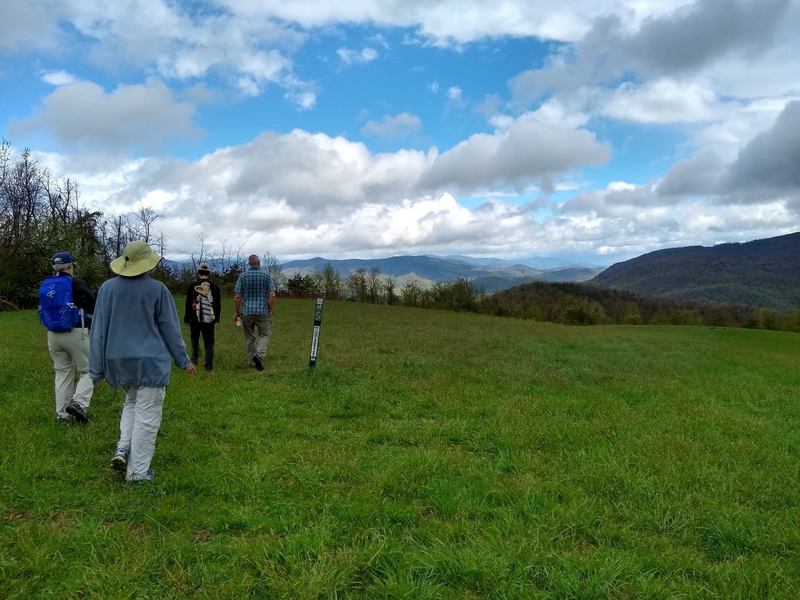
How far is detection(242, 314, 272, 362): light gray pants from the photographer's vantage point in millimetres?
11625

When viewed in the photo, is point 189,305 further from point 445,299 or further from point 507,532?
point 445,299

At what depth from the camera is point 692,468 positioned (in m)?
5.89

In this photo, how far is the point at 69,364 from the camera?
23.3ft

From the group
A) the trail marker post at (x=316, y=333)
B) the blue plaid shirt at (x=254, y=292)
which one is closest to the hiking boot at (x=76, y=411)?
the blue plaid shirt at (x=254, y=292)

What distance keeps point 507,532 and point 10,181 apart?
70126mm

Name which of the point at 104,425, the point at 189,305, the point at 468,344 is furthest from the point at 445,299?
the point at 104,425

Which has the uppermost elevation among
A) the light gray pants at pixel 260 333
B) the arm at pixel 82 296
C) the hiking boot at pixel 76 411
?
the arm at pixel 82 296

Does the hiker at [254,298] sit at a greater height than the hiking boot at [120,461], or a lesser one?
greater

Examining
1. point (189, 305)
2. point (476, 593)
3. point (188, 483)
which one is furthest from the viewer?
point (189, 305)

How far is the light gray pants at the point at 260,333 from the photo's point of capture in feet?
38.1

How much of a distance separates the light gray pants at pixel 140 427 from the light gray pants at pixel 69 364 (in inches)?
86.5

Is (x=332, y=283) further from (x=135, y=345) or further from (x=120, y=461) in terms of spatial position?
(x=135, y=345)

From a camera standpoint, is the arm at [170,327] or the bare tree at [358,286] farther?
the bare tree at [358,286]

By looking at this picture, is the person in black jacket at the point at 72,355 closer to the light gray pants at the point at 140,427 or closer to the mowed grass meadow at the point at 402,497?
the mowed grass meadow at the point at 402,497
